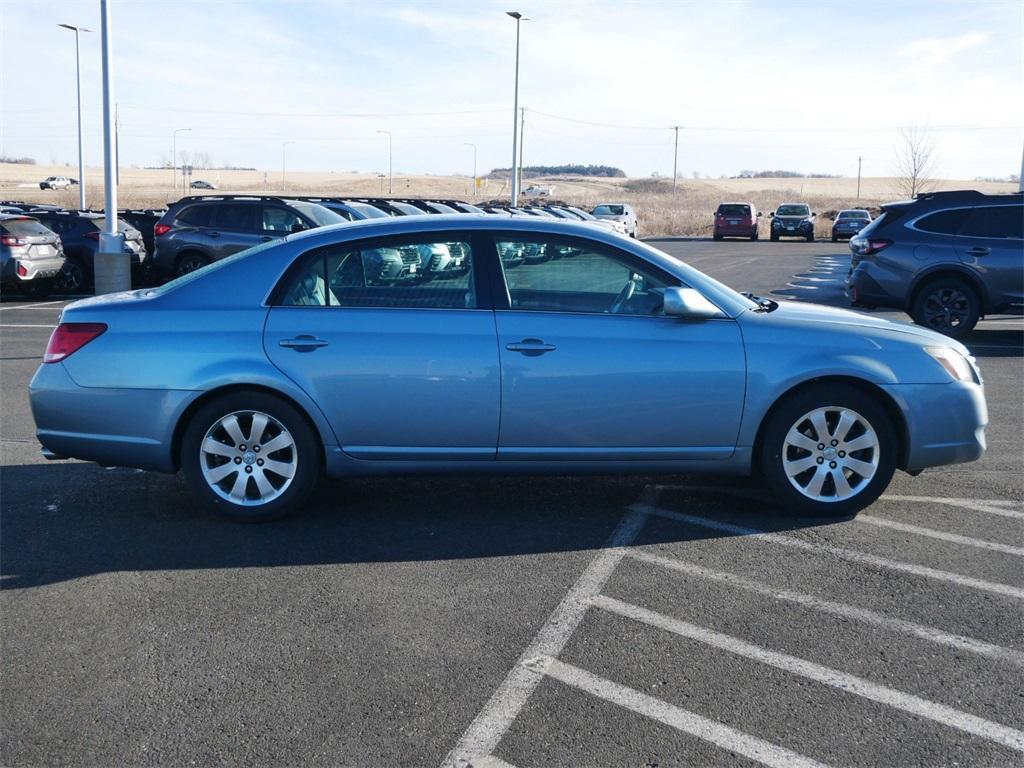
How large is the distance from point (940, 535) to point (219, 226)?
594 inches

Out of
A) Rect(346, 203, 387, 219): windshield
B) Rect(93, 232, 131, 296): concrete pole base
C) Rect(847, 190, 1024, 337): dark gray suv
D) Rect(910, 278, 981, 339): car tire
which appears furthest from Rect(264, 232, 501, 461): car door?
Rect(346, 203, 387, 219): windshield

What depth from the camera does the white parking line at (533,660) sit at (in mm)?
3467

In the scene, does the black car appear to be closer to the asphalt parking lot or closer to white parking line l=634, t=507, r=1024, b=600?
the asphalt parking lot

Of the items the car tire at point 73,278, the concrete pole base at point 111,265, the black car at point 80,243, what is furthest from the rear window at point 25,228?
the concrete pole base at point 111,265

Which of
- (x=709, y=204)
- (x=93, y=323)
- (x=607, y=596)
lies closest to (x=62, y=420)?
(x=93, y=323)

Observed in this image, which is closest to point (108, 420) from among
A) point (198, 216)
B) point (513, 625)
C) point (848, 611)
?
point (513, 625)

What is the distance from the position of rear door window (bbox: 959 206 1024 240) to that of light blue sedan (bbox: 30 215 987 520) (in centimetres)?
824

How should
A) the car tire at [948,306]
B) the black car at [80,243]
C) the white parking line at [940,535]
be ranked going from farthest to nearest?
the black car at [80,243], the car tire at [948,306], the white parking line at [940,535]

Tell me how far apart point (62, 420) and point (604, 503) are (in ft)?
9.96

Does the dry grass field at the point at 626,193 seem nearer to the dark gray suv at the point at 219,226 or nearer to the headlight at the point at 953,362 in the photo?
the dark gray suv at the point at 219,226

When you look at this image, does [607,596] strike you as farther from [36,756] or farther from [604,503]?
[36,756]

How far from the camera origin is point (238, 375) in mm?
5668

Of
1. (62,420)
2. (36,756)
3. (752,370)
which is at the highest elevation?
(752,370)

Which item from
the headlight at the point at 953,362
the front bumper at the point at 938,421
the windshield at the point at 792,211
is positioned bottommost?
the front bumper at the point at 938,421
